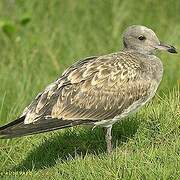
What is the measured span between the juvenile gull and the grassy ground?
421 millimetres

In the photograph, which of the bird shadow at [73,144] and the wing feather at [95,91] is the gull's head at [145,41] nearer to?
the wing feather at [95,91]

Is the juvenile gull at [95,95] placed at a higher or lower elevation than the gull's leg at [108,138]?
higher

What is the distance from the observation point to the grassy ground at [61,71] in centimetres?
703

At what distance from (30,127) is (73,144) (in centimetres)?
117

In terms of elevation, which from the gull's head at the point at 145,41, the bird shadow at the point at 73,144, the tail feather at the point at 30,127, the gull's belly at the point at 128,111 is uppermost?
the gull's head at the point at 145,41

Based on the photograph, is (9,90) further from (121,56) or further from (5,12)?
(5,12)

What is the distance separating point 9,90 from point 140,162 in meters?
3.62

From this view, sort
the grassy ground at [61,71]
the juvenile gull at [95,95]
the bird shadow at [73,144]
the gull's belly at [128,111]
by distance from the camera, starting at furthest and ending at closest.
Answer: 1. the bird shadow at [73,144]
2. the gull's belly at [128,111]
3. the juvenile gull at [95,95]
4. the grassy ground at [61,71]

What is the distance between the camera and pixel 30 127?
7164mm

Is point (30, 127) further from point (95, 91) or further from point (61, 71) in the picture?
point (61, 71)

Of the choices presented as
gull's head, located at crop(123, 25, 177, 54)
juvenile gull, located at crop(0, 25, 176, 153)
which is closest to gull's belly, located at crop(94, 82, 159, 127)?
juvenile gull, located at crop(0, 25, 176, 153)

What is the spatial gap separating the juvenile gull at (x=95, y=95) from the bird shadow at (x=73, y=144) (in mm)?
373

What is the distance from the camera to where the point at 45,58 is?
11836 mm

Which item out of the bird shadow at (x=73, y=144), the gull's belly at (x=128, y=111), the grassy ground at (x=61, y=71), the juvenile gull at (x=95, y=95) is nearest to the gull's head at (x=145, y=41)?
the juvenile gull at (x=95, y=95)
